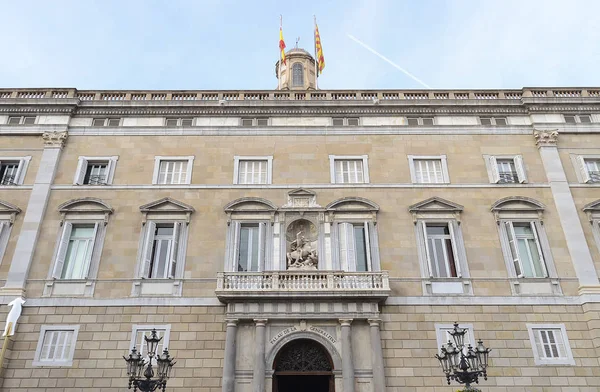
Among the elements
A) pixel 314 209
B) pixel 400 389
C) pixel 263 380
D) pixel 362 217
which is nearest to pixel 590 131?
pixel 362 217

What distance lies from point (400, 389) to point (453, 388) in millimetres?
1802

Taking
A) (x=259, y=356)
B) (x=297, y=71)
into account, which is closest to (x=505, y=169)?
(x=259, y=356)

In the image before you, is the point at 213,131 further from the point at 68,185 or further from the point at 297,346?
the point at 297,346

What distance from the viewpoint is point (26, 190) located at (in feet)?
63.3

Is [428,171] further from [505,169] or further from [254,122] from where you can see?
[254,122]

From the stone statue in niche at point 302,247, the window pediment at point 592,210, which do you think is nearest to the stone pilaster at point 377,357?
the stone statue in niche at point 302,247

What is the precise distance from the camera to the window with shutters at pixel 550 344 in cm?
1620

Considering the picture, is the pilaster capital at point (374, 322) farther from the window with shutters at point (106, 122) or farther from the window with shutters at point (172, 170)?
the window with shutters at point (106, 122)

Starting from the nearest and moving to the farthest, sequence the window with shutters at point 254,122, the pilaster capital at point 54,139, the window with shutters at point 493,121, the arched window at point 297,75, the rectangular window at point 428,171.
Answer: the rectangular window at point 428,171, the pilaster capital at point 54,139, the window with shutters at point 254,122, the window with shutters at point 493,121, the arched window at point 297,75

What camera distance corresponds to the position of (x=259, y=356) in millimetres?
15797

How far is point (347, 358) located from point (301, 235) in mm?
5167

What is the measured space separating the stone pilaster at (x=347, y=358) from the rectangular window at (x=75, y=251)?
9927 millimetres

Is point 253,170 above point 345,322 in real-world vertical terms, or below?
above

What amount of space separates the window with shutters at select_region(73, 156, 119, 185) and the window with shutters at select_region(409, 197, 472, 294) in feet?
42.2
